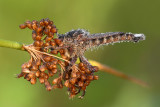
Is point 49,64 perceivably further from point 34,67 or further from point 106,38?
point 106,38

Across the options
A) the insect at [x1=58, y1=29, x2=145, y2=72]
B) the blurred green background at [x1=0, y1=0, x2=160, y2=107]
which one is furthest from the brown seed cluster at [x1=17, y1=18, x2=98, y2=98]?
the blurred green background at [x1=0, y1=0, x2=160, y2=107]

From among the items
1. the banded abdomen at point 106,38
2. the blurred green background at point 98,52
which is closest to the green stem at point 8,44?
the banded abdomen at point 106,38

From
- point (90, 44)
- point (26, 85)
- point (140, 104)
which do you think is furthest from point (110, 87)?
point (90, 44)

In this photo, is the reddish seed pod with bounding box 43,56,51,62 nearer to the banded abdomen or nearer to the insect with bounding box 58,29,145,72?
the insect with bounding box 58,29,145,72

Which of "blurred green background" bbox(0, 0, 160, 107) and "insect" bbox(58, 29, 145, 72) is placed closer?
"insect" bbox(58, 29, 145, 72)

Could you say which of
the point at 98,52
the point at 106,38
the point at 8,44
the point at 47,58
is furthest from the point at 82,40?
the point at 98,52

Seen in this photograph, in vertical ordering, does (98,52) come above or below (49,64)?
above
